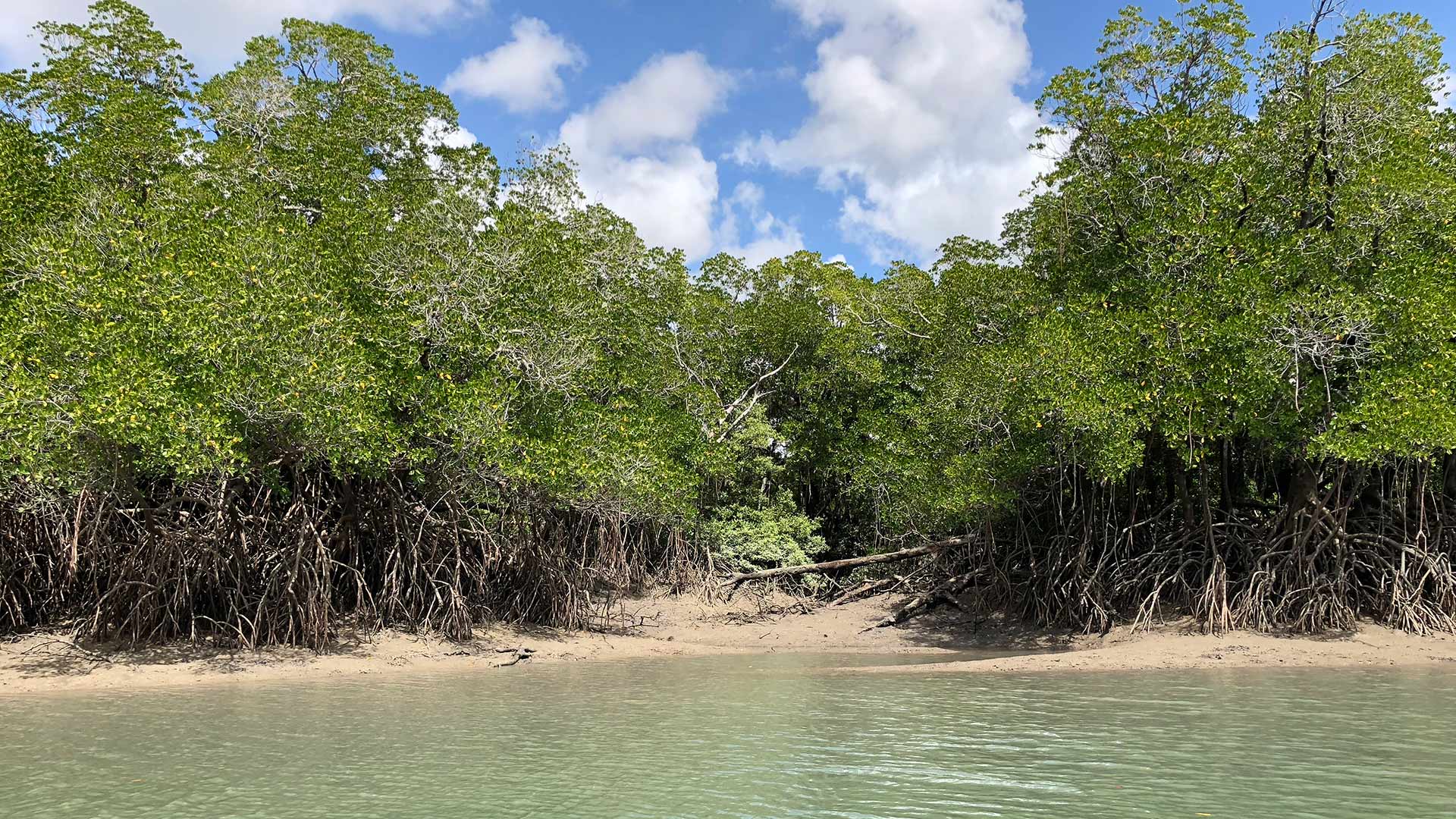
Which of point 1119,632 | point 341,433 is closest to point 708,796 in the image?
point 341,433

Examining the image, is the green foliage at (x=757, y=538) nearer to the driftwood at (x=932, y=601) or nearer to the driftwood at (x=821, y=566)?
the driftwood at (x=821, y=566)

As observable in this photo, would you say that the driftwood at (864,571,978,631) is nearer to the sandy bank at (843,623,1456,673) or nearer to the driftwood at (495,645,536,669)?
the sandy bank at (843,623,1456,673)

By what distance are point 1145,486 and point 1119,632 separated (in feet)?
7.76

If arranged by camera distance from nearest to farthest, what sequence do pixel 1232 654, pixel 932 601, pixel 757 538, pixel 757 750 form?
1. pixel 757 750
2. pixel 1232 654
3. pixel 932 601
4. pixel 757 538

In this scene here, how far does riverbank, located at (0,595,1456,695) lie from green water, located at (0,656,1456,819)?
1.02 metres

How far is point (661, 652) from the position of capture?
1373 cm

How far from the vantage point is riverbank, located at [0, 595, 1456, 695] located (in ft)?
34.9

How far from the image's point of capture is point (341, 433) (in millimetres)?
10391

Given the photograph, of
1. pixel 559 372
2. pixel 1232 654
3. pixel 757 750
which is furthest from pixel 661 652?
pixel 757 750

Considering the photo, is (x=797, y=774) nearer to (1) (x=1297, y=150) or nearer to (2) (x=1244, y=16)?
(1) (x=1297, y=150)

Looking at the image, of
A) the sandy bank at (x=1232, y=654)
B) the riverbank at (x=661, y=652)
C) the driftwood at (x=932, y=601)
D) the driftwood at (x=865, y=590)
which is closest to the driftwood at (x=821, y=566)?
the driftwood at (x=865, y=590)

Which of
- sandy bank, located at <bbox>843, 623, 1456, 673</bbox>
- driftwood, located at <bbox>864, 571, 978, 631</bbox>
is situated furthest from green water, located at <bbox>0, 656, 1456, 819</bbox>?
driftwood, located at <bbox>864, 571, 978, 631</bbox>

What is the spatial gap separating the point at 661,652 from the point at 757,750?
24.6 feet

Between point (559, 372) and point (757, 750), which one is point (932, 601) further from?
point (757, 750)
